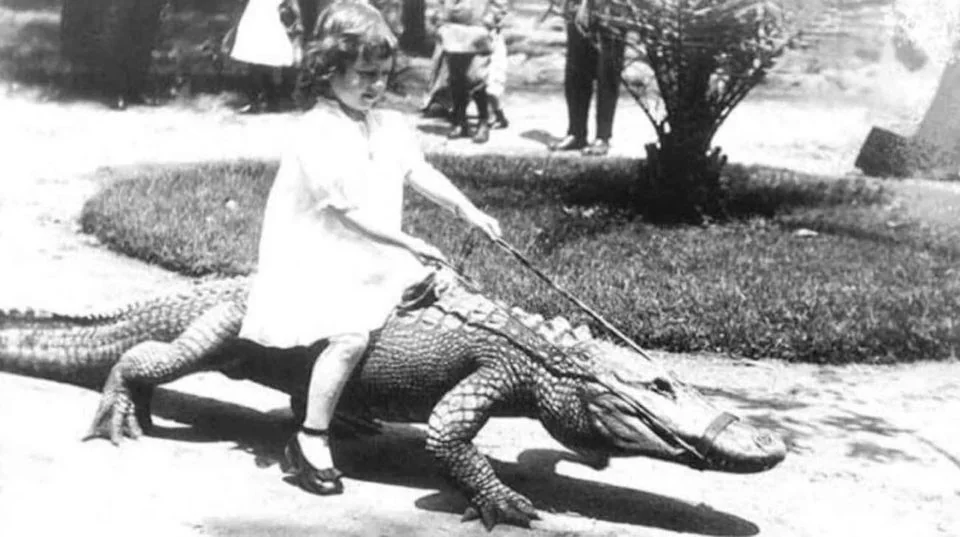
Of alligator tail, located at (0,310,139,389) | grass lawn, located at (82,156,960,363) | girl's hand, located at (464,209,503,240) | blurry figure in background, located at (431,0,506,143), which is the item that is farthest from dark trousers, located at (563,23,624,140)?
girl's hand, located at (464,209,503,240)

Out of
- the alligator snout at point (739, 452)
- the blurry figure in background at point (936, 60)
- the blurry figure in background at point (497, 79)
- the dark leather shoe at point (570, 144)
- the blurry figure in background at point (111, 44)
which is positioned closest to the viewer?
the alligator snout at point (739, 452)

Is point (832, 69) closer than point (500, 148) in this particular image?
No

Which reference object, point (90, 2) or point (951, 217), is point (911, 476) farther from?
point (90, 2)

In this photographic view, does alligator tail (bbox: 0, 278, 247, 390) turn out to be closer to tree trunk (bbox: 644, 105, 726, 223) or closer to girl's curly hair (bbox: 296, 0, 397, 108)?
girl's curly hair (bbox: 296, 0, 397, 108)

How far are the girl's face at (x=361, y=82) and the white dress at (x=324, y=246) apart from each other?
0.22 ft

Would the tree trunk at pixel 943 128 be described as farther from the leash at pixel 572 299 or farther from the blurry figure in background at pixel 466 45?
the leash at pixel 572 299

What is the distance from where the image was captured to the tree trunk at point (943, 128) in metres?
12.0

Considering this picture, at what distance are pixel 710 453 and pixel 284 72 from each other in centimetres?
1010

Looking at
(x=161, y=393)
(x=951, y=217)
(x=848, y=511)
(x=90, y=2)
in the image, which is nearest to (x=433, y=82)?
(x=90, y=2)

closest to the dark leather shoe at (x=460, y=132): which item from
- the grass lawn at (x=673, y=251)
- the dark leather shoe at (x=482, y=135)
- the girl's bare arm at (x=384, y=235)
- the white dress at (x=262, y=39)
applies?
the dark leather shoe at (x=482, y=135)

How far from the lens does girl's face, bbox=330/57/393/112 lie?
4.49 metres

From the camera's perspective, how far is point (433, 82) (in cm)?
1414

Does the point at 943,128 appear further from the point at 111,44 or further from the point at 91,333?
the point at 91,333

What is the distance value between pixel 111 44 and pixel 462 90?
3.40 m
